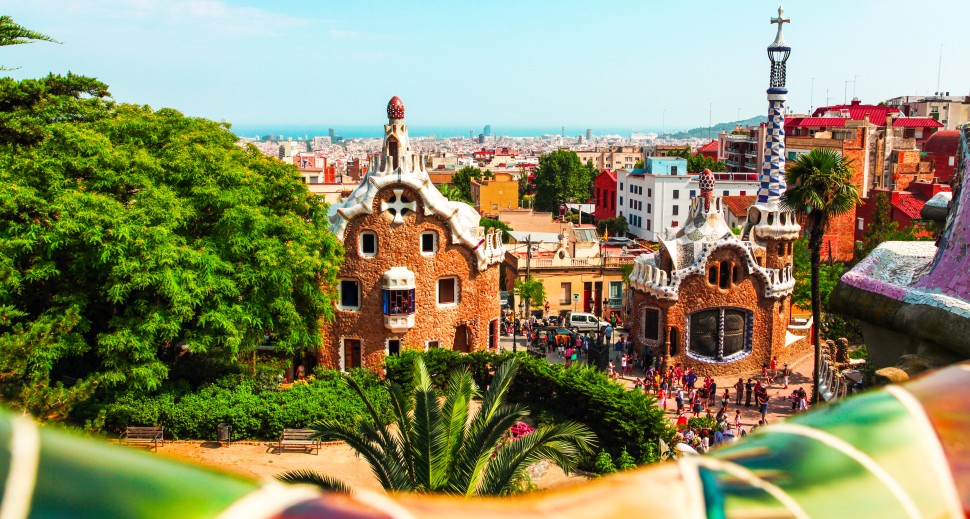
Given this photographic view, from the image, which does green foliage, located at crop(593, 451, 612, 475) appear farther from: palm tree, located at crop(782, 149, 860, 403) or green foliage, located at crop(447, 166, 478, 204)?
green foliage, located at crop(447, 166, 478, 204)

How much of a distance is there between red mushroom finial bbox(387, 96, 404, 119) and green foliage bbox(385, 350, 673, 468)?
8.22 meters

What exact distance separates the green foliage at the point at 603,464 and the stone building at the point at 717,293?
1056 centimetres

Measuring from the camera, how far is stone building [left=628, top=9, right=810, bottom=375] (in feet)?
109

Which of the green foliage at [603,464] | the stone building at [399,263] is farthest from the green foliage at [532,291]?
the green foliage at [603,464]

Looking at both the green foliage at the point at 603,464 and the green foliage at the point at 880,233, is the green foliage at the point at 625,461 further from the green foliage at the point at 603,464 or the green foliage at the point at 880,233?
the green foliage at the point at 880,233

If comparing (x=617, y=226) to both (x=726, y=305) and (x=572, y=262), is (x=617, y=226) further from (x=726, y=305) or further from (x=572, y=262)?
(x=726, y=305)

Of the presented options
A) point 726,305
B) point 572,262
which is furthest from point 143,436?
point 572,262

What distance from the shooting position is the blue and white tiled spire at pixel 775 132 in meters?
36.3

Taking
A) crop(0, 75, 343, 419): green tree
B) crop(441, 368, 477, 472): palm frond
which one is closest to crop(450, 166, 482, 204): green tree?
crop(0, 75, 343, 419): green tree

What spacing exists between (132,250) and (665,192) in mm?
54207

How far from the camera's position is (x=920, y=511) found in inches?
98.0

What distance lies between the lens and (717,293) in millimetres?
33312

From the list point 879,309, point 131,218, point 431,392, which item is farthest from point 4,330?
point 879,309

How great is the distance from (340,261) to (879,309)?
19.3m
